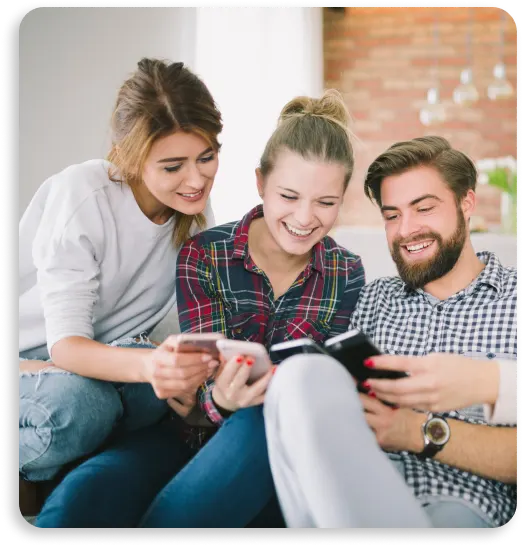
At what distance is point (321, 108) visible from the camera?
140 centimetres

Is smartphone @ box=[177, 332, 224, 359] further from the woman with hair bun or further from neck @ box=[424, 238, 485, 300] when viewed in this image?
neck @ box=[424, 238, 485, 300]

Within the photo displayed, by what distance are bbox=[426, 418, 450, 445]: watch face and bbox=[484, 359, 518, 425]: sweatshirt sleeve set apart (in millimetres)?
89

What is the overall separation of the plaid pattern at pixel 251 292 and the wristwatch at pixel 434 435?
27 centimetres

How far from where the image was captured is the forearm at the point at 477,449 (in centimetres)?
123

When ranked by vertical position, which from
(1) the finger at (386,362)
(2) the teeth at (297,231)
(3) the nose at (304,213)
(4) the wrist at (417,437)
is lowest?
(4) the wrist at (417,437)

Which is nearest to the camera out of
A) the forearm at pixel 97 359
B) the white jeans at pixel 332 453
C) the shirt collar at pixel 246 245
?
the white jeans at pixel 332 453

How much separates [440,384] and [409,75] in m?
0.63

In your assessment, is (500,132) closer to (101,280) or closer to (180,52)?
(180,52)

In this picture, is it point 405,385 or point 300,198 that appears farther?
point 300,198

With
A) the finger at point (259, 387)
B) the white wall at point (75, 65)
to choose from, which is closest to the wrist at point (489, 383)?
the finger at point (259, 387)

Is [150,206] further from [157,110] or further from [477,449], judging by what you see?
[477,449]

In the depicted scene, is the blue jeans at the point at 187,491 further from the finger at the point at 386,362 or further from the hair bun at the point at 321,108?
the hair bun at the point at 321,108

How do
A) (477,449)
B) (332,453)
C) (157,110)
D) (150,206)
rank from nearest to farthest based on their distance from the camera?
(332,453) → (477,449) → (157,110) → (150,206)

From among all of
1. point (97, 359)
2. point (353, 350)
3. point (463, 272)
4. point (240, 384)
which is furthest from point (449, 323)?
point (97, 359)
